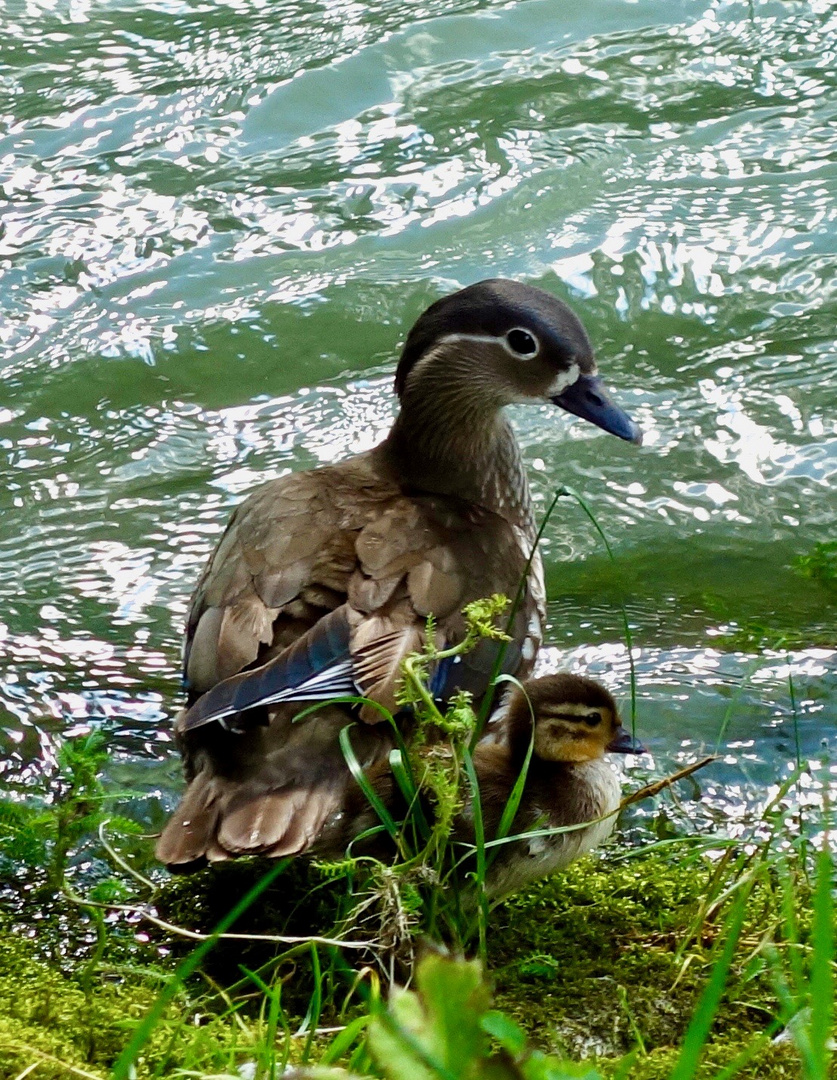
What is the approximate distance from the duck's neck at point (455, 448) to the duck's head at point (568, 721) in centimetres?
128

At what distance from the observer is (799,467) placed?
5602 millimetres

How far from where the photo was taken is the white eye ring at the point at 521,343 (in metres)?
4.36

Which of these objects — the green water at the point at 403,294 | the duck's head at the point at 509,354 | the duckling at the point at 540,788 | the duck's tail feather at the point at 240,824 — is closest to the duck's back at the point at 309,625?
the duck's tail feather at the point at 240,824

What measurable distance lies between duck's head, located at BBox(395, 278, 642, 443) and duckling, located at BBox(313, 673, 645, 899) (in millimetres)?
1185

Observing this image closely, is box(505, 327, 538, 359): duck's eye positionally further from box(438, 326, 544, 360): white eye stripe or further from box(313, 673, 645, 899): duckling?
box(313, 673, 645, 899): duckling

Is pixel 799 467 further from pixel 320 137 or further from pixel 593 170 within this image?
pixel 320 137

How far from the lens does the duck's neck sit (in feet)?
15.1

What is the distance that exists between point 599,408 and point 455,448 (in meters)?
0.52

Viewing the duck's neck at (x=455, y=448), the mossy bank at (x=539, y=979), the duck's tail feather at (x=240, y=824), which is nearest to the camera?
the mossy bank at (x=539, y=979)

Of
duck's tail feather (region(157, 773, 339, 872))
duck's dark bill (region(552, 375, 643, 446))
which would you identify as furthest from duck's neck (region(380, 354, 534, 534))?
duck's tail feather (region(157, 773, 339, 872))

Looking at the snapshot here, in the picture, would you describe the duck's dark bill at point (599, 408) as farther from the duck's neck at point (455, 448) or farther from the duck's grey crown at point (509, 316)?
the duck's neck at point (455, 448)

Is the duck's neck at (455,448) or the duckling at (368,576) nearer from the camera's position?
the duckling at (368,576)

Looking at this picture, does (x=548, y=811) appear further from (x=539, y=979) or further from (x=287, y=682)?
(x=287, y=682)

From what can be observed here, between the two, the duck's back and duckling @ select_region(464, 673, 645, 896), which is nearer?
the duck's back
